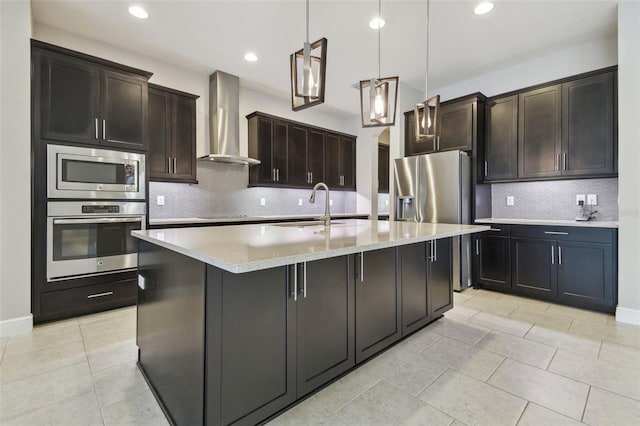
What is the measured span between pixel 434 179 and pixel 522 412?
290 centimetres

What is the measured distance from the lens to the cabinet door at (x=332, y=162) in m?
5.53

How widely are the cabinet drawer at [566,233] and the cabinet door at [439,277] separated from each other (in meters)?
1.31

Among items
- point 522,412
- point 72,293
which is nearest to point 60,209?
point 72,293

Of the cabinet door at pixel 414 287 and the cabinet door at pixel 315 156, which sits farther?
the cabinet door at pixel 315 156

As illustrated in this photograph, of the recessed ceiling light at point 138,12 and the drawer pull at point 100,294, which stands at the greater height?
the recessed ceiling light at point 138,12

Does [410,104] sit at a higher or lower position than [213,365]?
higher

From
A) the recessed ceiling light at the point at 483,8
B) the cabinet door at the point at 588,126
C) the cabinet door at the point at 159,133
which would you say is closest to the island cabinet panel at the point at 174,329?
the cabinet door at the point at 159,133

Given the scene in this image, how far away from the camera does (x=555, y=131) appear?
354cm

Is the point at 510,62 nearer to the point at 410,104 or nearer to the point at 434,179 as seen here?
the point at 410,104

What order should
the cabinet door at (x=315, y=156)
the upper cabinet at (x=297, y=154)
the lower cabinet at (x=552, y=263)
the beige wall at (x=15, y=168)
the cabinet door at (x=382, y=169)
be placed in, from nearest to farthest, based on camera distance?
the beige wall at (x=15, y=168), the lower cabinet at (x=552, y=263), the upper cabinet at (x=297, y=154), the cabinet door at (x=315, y=156), the cabinet door at (x=382, y=169)

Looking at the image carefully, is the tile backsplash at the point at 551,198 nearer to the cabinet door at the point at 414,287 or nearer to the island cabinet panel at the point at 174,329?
the cabinet door at the point at 414,287

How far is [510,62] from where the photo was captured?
395 centimetres

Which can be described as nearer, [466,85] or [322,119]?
[466,85]

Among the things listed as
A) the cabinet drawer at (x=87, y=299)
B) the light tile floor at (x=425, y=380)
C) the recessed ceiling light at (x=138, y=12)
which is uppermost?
the recessed ceiling light at (x=138, y=12)
